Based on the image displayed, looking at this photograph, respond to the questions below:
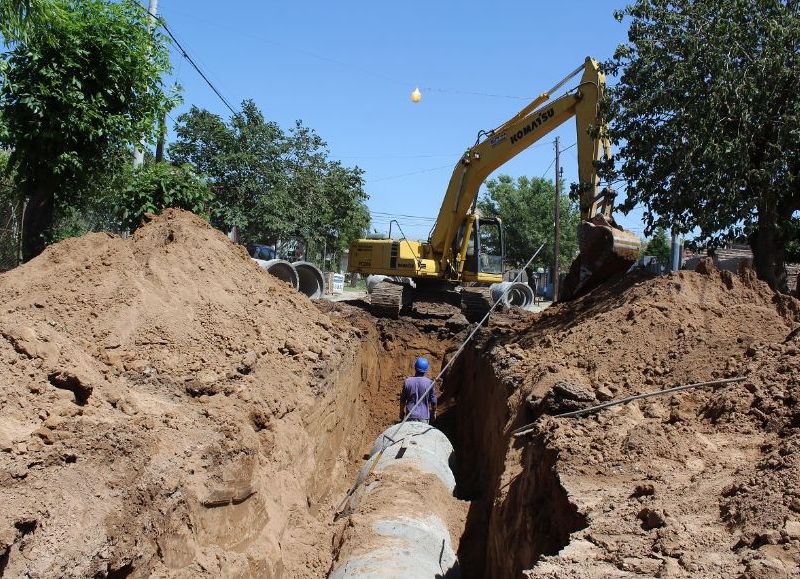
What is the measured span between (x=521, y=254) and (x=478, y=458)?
120ft

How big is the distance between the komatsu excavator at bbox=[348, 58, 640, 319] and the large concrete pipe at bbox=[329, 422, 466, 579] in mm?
4613

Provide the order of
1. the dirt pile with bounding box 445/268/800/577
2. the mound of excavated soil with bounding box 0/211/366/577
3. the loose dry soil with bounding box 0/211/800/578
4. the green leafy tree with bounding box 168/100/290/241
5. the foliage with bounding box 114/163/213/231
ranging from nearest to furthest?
1. the dirt pile with bounding box 445/268/800/577
2. the loose dry soil with bounding box 0/211/800/578
3. the mound of excavated soil with bounding box 0/211/366/577
4. the foliage with bounding box 114/163/213/231
5. the green leafy tree with bounding box 168/100/290/241

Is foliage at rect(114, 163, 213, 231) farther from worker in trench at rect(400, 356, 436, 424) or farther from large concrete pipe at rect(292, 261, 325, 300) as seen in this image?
large concrete pipe at rect(292, 261, 325, 300)

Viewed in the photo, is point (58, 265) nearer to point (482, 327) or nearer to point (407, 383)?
point (407, 383)

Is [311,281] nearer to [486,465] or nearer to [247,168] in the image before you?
[247,168]

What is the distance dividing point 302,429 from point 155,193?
6337 mm

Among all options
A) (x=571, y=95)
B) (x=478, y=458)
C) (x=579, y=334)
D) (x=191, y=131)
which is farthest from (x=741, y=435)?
(x=191, y=131)

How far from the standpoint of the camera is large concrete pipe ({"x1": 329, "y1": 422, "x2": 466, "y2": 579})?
5.98 metres

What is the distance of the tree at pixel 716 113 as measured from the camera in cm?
1034

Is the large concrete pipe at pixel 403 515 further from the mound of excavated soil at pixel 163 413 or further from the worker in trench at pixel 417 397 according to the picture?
the worker in trench at pixel 417 397

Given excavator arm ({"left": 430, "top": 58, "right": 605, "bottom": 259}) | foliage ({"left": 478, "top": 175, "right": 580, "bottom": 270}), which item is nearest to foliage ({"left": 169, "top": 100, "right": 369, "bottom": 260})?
excavator arm ({"left": 430, "top": 58, "right": 605, "bottom": 259})

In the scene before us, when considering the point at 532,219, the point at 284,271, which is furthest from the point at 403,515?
the point at 532,219

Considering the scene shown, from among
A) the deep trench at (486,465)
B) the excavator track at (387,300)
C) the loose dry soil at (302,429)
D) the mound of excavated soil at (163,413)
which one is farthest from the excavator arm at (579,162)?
the mound of excavated soil at (163,413)

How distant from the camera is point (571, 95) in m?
13.2
